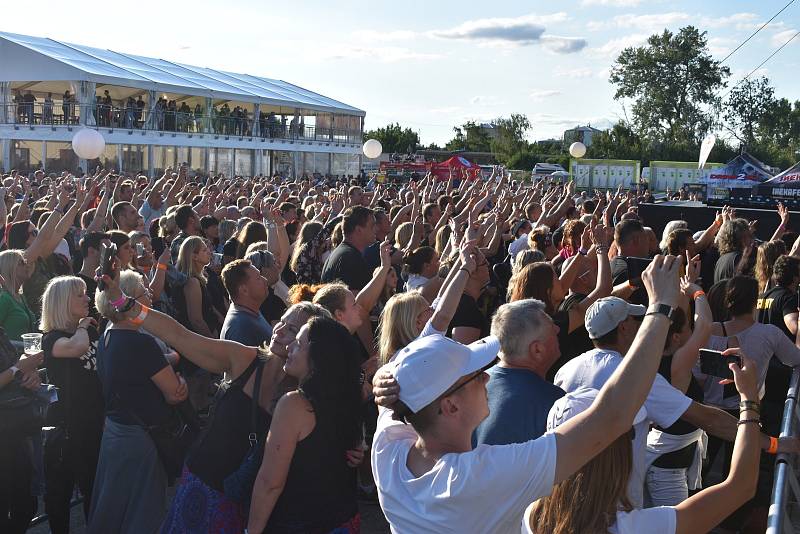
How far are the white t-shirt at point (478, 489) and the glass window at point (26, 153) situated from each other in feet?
117

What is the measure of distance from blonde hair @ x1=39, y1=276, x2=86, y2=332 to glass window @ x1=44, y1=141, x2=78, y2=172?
31404 mm

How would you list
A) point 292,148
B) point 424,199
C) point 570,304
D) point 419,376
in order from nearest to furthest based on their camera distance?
point 419,376 < point 570,304 < point 424,199 < point 292,148

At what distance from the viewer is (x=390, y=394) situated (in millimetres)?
2199

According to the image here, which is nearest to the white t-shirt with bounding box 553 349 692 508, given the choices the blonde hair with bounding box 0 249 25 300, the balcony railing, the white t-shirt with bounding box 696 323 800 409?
the white t-shirt with bounding box 696 323 800 409

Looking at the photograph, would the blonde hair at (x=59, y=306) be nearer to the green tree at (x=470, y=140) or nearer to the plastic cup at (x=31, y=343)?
the plastic cup at (x=31, y=343)

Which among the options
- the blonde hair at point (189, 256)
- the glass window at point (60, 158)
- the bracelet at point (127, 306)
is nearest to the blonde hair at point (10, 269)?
the blonde hair at point (189, 256)

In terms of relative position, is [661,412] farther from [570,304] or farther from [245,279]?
[245,279]

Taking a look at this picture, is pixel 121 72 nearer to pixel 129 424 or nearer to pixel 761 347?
pixel 129 424

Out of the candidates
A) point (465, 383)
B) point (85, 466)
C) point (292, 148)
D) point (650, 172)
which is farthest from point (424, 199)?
point (292, 148)

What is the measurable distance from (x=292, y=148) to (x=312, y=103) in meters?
3.72

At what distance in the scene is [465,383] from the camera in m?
2.20

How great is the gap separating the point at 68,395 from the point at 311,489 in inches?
80.0

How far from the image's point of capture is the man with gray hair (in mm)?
3043

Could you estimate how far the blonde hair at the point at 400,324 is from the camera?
4.33 meters
